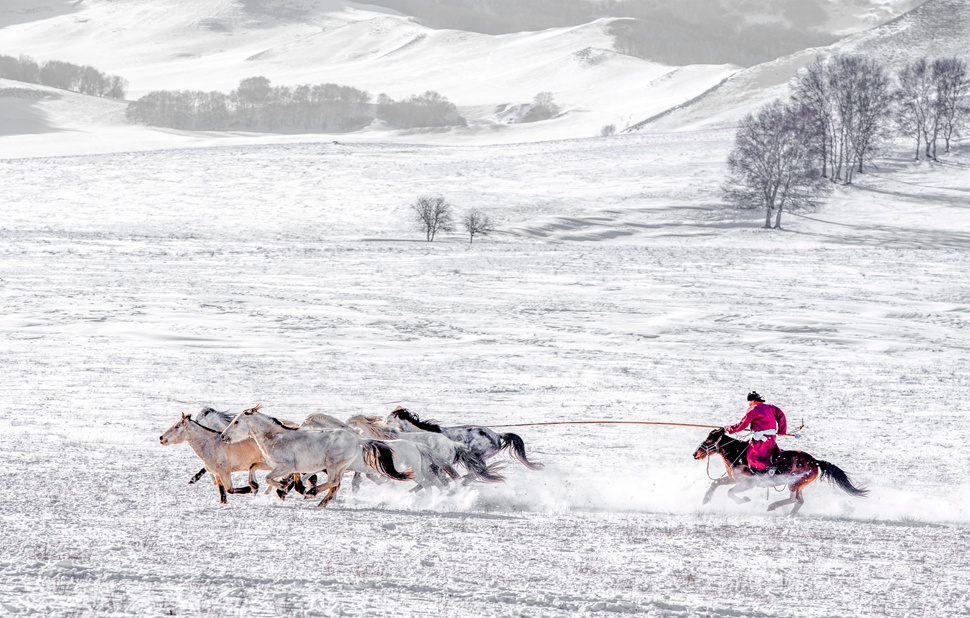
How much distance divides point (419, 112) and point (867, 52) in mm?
69345

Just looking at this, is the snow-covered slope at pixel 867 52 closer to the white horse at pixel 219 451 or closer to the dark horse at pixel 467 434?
the dark horse at pixel 467 434

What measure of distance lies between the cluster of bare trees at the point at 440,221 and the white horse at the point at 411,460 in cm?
3458

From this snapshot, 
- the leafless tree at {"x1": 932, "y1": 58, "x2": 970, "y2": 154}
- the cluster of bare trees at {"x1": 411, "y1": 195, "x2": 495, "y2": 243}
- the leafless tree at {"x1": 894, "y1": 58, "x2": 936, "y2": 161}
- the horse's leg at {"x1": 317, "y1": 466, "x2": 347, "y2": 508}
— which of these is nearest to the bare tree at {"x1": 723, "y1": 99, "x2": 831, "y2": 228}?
the cluster of bare trees at {"x1": 411, "y1": 195, "x2": 495, "y2": 243}

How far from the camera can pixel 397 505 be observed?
33.5 feet

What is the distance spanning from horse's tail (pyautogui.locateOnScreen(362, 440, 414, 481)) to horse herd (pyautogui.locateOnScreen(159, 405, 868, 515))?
0.04 ft

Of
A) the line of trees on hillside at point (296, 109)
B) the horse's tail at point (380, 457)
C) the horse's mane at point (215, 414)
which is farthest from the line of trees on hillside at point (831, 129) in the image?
the line of trees on hillside at point (296, 109)

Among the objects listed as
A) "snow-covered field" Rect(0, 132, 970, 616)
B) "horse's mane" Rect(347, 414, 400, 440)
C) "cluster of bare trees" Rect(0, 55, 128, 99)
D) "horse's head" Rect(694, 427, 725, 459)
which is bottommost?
"snow-covered field" Rect(0, 132, 970, 616)

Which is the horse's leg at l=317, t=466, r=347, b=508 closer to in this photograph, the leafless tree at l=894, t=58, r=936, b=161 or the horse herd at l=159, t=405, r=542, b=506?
the horse herd at l=159, t=405, r=542, b=506

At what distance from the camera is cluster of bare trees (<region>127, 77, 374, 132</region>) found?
5349 inches

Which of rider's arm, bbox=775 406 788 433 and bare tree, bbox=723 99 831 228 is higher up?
bare tree, bbox=723 99 831 228

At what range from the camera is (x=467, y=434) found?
10.6 m

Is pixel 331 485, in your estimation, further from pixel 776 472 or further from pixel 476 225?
pixel 476 225

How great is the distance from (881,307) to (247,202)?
37.4 meters

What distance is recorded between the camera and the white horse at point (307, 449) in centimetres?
929
